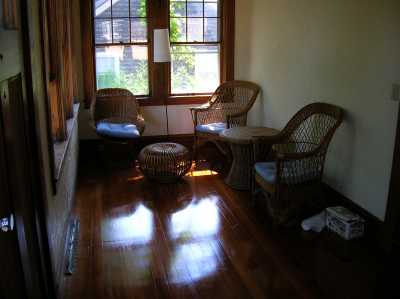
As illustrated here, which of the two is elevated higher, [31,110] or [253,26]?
[253,26]

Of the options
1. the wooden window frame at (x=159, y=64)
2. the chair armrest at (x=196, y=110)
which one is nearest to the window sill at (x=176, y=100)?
the wooden window frame at (x=159, y=64)

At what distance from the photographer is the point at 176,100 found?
19.0 ft

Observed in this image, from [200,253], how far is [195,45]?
10.5ft

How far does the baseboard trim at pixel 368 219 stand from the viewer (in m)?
3.39

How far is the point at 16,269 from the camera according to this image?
169 centimetres

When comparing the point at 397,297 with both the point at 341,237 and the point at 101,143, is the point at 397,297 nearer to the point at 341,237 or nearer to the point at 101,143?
the point at 341,237

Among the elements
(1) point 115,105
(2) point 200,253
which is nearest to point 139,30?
(1) point 115,105

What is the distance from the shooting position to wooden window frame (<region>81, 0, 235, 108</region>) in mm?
5344

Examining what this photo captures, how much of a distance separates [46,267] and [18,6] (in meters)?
1.29

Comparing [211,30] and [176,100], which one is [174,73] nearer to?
[176,100]

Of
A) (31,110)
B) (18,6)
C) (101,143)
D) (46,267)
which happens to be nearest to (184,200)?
(101,143)

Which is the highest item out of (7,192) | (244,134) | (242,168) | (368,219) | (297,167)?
(7,192)

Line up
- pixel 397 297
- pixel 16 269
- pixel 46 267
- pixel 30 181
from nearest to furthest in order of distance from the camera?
pixel 16 269 < pixel 30 181 < pixel 46 267 < pixel 397 297

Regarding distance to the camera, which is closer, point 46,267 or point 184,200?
point 46,267
